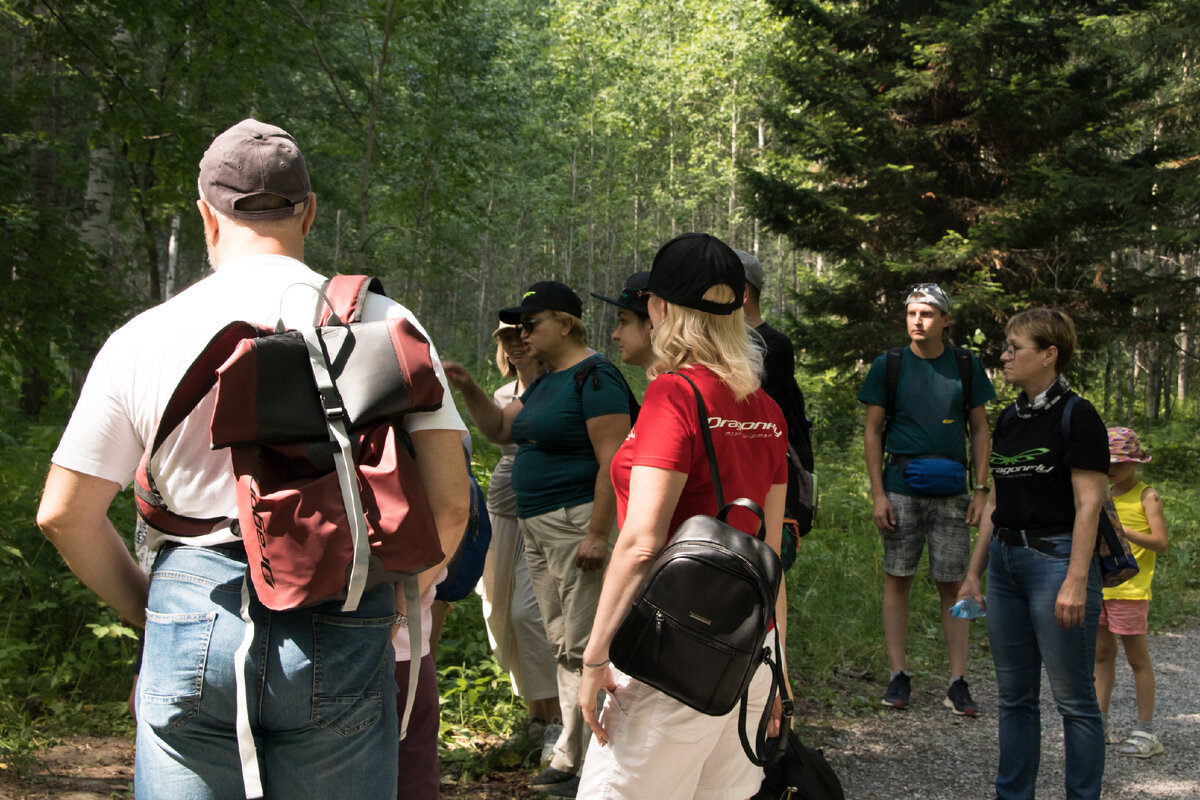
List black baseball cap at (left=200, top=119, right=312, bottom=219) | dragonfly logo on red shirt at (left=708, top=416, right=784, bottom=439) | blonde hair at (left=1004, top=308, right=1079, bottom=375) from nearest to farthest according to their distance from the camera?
black baseball cap at (left=200, top=119, right=312, bottom=219), dragonfly logo on red shirt at (left=708, top=416, right=784, bottom=439), blonde hair at (left=1004, top=308, right=1079, bottom=375)

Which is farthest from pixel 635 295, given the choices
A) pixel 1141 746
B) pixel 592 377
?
pixel 1141 746

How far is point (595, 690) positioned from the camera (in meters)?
2.42

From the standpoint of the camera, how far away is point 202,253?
19594 millimetres

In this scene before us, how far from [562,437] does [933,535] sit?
2.68 meters

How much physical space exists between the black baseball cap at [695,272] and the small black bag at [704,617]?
0.62 metres

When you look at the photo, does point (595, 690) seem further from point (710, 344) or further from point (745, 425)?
point (710, 344)

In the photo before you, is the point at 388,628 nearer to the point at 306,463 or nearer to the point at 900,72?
the point at 306,463

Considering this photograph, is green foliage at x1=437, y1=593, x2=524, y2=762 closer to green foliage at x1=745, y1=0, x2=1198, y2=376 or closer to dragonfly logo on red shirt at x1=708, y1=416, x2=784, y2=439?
dragonfly logo on red shirt at x1=708, y1=416, x2=784, y2=439

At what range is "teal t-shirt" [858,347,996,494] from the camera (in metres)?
5.53

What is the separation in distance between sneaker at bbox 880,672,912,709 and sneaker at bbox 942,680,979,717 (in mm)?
246

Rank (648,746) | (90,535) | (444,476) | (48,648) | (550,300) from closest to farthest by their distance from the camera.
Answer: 1. (90,535)
2. (444,476)
3. (648,746)
4. (550,300)
5. (48,648)

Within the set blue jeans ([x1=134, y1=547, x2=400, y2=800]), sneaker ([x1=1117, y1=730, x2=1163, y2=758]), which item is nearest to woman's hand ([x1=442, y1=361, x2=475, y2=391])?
blue jeans ([x1=134, y1=547, x2=400, y2=800])

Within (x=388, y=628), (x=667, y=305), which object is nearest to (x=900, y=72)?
(x=667, y=305)

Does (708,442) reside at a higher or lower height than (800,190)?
lower
